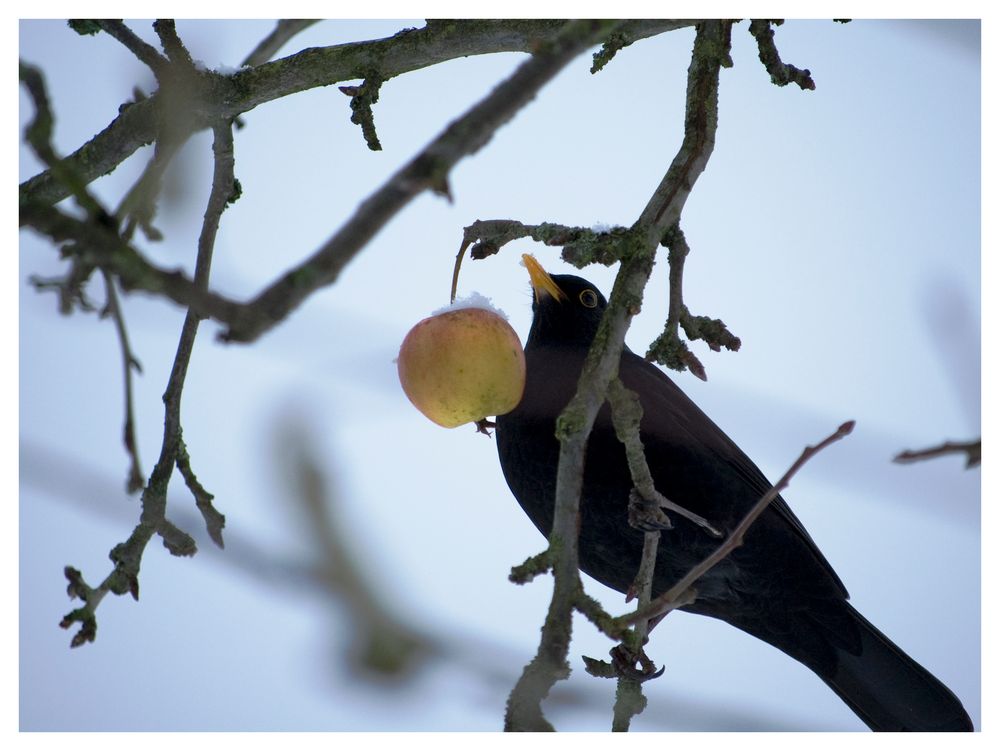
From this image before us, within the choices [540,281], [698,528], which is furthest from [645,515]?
[540,281]

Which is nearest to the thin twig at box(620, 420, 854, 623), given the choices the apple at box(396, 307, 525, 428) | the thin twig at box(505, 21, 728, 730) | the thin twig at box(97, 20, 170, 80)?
the thin twig at box(505, 21, 728, 730)

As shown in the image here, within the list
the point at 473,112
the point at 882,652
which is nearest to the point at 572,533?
the point at 473,112

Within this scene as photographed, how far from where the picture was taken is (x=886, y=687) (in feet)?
12.1

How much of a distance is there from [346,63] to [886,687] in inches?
114

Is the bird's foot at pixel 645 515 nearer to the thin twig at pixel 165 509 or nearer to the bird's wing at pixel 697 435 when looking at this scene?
the bird's wing at pixel 697 435

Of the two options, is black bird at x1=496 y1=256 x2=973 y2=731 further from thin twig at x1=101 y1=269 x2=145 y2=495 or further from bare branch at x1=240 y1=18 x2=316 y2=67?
thin twig at x1=101 y1=269 x2=145 y2=495

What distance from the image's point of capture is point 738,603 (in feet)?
11.8

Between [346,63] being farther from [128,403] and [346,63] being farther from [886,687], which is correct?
[886,687]

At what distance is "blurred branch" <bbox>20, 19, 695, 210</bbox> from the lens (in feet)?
10.2

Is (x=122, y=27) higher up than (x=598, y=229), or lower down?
higher up

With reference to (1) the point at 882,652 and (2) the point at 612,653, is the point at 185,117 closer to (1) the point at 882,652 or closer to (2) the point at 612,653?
(2) the point at 612,653

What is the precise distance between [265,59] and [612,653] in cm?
211

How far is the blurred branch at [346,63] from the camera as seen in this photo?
10.2ft

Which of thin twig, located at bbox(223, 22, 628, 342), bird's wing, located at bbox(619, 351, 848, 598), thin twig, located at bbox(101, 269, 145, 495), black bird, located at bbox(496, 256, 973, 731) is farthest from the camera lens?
bird's wing, located at bbox(619, 351, 848, 598)
